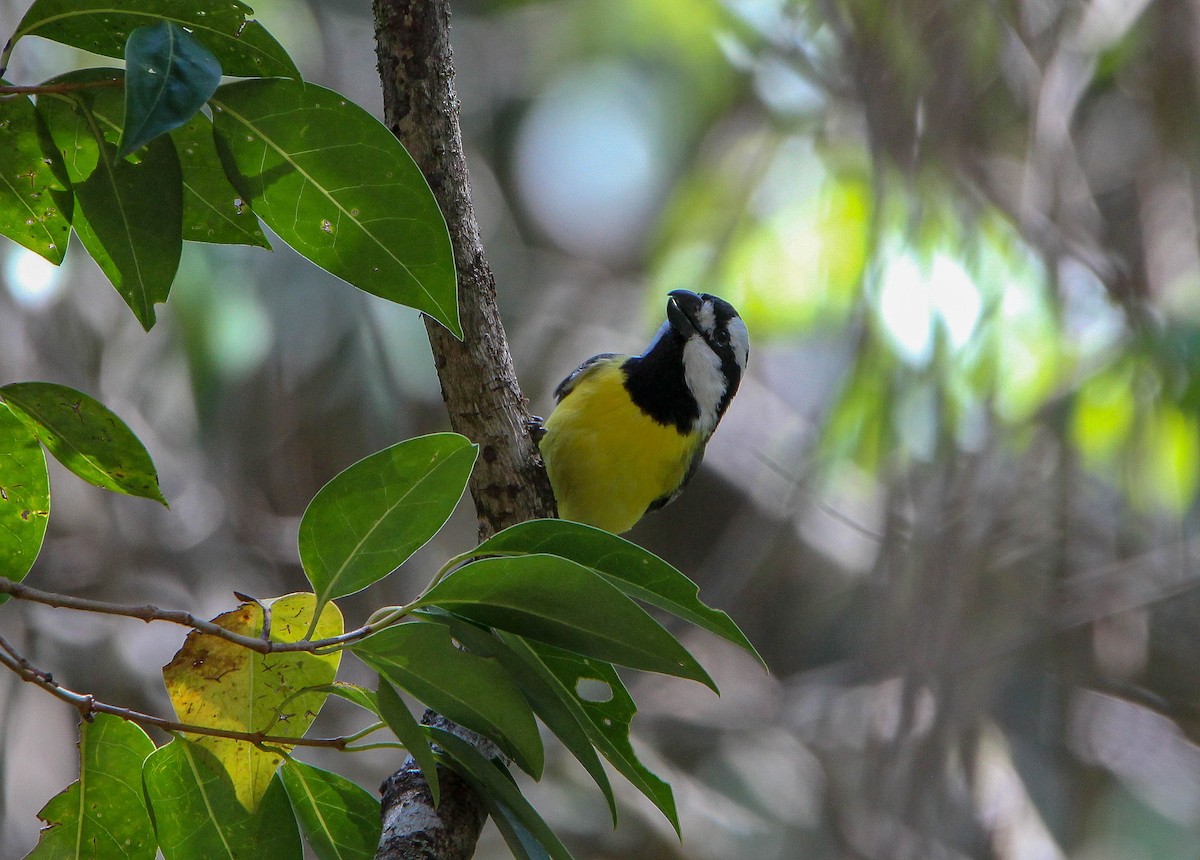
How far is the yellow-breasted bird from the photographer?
309cm

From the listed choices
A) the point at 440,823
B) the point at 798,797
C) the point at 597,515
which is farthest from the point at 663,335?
the point at 798,797

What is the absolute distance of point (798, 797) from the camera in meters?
6.14

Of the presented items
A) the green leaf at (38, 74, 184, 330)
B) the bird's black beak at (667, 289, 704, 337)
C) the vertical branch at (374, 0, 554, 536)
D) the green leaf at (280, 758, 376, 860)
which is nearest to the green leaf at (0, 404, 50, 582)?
the green leaf at (38, 74, 184, 330)

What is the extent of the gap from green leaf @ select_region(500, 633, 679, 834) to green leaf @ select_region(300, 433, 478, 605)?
175 mm

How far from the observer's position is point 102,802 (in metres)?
1.30

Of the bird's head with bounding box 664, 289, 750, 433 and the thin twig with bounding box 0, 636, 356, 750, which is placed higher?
the bird's head with bounding box 664, 289, 750, 433

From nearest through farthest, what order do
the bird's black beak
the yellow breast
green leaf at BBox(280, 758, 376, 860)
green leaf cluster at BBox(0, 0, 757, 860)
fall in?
green leaf cluster at BBox(0, 0, 757, 860) → green leaf at BBox(280, 758, 376, 860) → the yellow breast → the bird's black beak

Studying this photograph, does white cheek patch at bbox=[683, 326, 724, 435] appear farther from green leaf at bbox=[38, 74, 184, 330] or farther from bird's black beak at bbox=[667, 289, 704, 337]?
green leaf at bbox=[38, 74, 184, 330]

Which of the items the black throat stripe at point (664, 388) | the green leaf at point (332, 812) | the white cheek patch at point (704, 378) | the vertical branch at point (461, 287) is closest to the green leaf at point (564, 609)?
the green leaf at point (332, 812)

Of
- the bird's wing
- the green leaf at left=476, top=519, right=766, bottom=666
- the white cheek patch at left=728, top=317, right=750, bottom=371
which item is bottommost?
the green leaf at left=476, top=519, right=766, bottom=666

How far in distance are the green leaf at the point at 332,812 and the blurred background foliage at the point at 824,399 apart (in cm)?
259

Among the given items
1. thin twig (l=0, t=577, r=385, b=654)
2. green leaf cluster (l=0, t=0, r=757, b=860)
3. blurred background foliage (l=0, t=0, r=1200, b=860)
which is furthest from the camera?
blurred background foliage (l=0, t=0, r=1200, b=860)

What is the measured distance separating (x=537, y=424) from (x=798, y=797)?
14.1 feet

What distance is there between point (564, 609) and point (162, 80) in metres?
0.63
